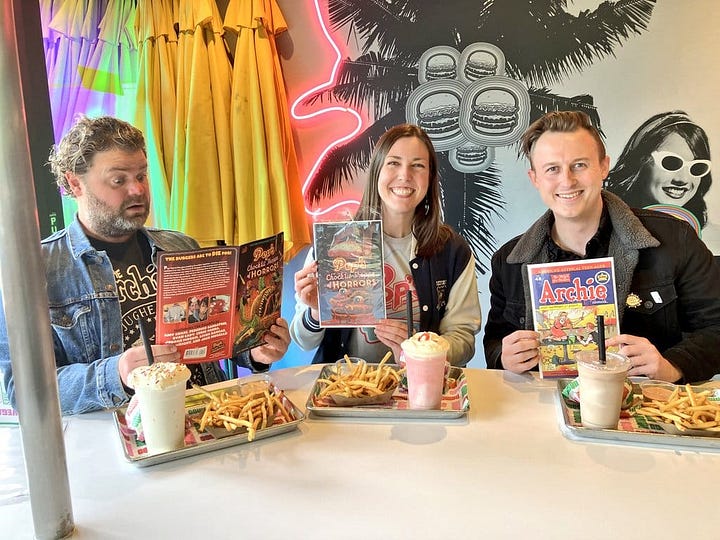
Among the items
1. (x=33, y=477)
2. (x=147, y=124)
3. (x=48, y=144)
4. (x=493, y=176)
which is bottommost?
(x=33, y=477)

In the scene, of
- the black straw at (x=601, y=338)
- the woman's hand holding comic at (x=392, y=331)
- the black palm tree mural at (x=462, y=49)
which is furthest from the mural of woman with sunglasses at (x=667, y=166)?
the black straw at (x=601, y=338)

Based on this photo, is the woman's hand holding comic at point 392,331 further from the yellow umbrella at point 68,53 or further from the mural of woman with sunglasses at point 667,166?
the yellow umbrella at point 68,53

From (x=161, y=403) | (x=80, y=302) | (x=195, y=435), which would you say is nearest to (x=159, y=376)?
(x=161, y=403)

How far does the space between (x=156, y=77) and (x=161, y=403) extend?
93.0 inches

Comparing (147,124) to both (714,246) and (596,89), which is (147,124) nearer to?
(596,89)

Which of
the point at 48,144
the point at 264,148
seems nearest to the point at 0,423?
the point at 48,144

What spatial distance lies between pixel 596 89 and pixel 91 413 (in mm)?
2831

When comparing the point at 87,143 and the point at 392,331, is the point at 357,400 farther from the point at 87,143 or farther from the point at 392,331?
the point at 87,143

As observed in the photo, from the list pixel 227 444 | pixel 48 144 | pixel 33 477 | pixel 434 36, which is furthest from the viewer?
pixel 434 36

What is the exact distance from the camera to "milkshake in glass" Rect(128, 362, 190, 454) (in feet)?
4.18

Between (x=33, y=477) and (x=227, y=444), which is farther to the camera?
(x=227, y=444)

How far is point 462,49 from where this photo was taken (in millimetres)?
3100

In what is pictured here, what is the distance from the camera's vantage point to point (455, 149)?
3197mm

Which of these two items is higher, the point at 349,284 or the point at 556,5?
the point at 556,5
